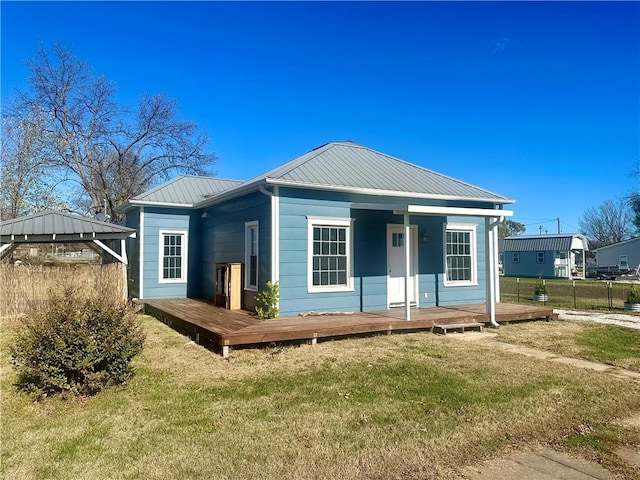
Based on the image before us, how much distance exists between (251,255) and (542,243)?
107ft

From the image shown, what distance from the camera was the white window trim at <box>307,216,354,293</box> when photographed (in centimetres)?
906

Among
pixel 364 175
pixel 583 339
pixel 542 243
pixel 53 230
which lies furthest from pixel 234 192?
pixel 542 243

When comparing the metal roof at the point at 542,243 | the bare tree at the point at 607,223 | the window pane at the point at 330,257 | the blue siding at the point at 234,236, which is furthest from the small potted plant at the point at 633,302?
the bare tree at the point at 607,223

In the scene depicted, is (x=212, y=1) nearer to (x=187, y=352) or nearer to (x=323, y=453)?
(x=187, y=352)

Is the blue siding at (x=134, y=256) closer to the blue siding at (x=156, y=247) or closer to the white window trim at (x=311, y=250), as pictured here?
the blue siding at (x=156, y=247)

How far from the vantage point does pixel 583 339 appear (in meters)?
8.28

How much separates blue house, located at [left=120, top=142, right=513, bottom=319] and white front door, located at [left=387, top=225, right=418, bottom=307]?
0.02 meters

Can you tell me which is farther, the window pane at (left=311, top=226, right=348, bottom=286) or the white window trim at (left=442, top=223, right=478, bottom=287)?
the white window trim at (left=442, top=223, right=478, bottom=287)

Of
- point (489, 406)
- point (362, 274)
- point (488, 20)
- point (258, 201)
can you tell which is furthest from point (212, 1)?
point (489, 406)

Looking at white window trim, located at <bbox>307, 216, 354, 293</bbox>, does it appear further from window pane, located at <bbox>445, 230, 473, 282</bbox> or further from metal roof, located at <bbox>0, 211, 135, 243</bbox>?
metal roof, located at <bbox>0, 211, 135, 243</bbox>

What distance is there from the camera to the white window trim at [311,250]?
357 inches

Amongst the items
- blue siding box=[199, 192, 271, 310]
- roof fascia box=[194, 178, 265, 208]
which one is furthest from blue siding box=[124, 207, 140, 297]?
roof fascia box=[194, 178, 265, 208]

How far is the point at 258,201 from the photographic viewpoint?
31.1ft

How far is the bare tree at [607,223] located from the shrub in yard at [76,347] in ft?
212
